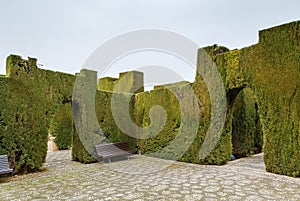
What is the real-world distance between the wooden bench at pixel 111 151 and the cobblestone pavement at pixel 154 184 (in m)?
1.37

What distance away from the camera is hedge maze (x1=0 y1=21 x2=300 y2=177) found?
545cm

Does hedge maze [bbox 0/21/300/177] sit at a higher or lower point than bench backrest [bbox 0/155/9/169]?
higher

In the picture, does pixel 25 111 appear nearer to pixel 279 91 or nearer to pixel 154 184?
pixel 154 184

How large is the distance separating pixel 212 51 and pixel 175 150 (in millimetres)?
3823

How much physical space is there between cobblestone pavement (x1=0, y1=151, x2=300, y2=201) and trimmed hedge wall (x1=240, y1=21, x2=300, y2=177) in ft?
1.81

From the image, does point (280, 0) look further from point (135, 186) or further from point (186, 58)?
point (135, 186)

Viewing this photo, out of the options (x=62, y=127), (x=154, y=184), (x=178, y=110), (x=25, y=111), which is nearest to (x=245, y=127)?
(x=178, y=110)

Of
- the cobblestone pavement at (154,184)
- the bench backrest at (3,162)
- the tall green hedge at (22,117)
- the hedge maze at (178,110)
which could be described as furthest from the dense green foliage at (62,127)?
the bench backrest at (3,162)

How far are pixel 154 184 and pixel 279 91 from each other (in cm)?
386

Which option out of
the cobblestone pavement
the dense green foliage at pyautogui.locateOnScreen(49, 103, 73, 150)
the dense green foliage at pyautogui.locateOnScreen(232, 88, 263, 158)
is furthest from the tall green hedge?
the dense green foliage at pyautogui.locateOnScreen(232, 88, 263, 158)

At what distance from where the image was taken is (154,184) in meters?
4.90

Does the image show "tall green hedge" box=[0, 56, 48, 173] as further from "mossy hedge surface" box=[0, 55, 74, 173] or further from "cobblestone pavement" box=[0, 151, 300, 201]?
"cobblestone pavement" box=[0, 151, 300, 201]

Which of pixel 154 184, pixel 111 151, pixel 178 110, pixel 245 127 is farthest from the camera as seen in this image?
pixel 245 127

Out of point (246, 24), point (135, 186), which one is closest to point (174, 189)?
point (135, 186)
